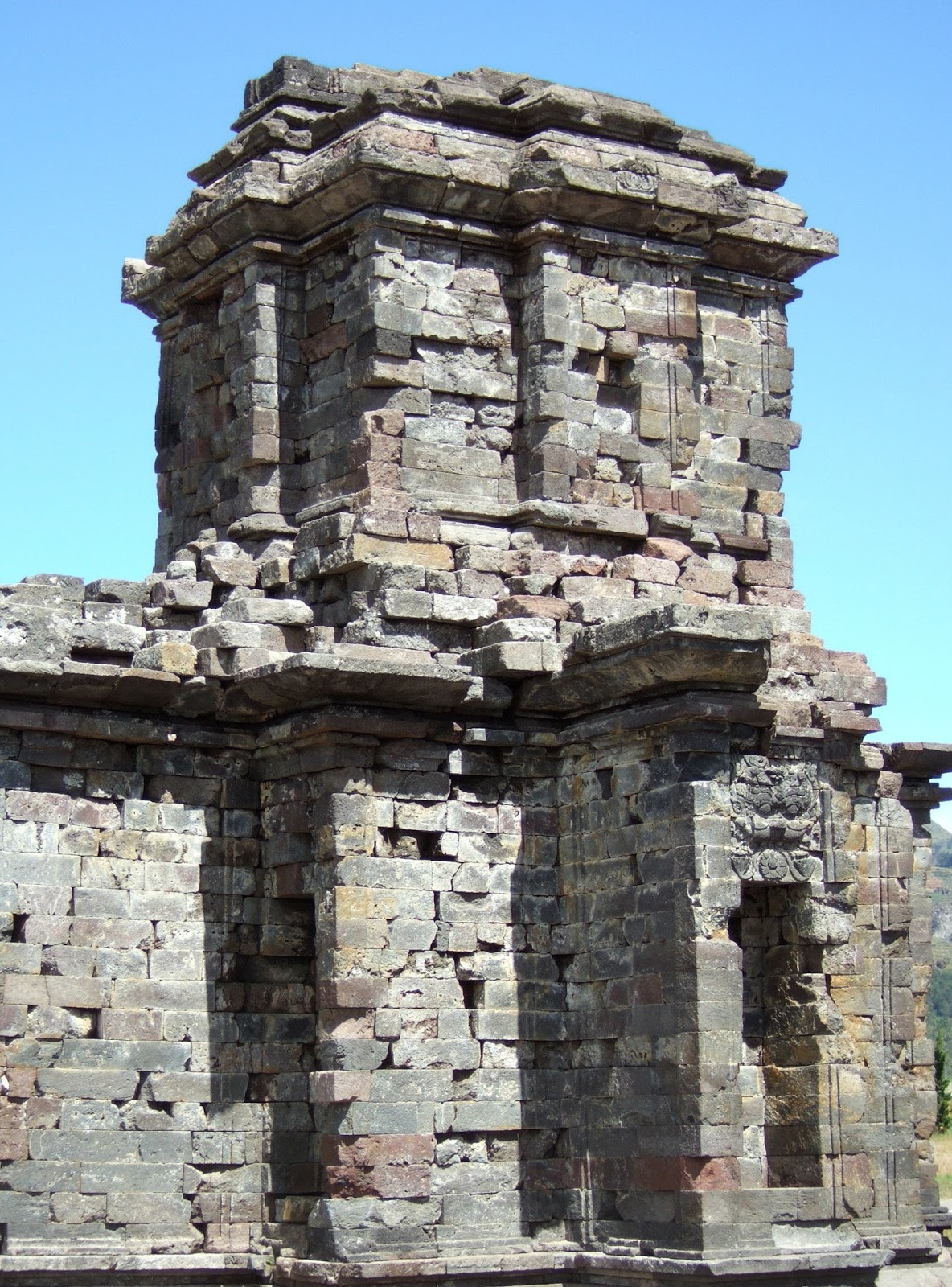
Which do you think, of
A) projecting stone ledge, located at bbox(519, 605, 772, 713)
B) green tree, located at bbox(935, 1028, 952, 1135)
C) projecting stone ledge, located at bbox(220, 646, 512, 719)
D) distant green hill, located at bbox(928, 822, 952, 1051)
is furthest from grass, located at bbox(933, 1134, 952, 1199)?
distant green hill, located at bbox(928, 822, 952, 1051)

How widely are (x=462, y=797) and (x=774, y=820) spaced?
7.37 feet

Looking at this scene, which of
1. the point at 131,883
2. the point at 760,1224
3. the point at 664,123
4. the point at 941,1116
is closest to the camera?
the point at 760,1224

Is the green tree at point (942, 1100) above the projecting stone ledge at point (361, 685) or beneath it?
beneath

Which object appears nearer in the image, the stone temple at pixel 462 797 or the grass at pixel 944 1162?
the stone temple at pixel 462 797

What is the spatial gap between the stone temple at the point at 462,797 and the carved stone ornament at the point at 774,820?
37mm

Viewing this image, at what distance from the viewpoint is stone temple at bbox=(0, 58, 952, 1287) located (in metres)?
16.5

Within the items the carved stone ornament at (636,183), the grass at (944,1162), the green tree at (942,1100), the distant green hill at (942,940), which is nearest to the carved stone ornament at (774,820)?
the carved stone ornament at (636,183)

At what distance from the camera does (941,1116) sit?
3250 cm

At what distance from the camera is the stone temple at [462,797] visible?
1650 centimetres

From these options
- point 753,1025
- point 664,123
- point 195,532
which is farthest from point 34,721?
point 664,123

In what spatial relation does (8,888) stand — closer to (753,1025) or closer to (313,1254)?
(313,1254)

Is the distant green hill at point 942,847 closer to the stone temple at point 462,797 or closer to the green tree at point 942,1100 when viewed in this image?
the green tree at point 942,1100

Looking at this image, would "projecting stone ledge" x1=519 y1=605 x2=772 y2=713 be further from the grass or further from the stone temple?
the grass

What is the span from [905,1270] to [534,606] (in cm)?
580
